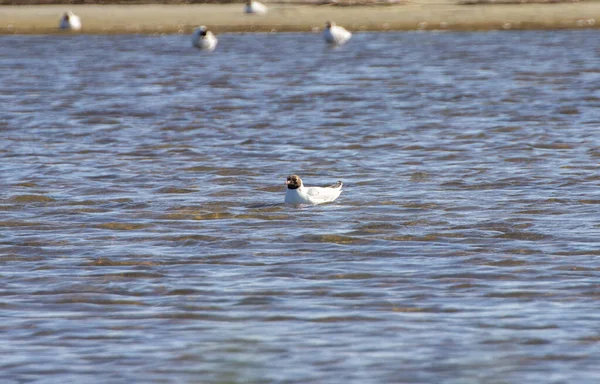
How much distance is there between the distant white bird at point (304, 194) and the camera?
535 inches

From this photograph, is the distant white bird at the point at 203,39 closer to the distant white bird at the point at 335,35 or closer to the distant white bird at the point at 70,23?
the distant white bird at the point at 335,35

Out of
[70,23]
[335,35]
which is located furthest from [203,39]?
[70,23]

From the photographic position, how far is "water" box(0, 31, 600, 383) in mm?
8125

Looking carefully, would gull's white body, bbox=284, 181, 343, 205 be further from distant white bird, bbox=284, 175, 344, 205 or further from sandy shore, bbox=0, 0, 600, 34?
sandy shore, bbox=0, 0, 600, 34

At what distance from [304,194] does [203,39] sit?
82.0ft

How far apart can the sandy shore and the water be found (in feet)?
57.9

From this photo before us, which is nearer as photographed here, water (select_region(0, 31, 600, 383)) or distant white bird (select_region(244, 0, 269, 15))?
water (select_region(0, 31, 600, 383))

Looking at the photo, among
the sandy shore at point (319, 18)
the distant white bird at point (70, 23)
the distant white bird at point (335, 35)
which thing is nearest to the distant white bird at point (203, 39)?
the distant white bird at point (335, 35)

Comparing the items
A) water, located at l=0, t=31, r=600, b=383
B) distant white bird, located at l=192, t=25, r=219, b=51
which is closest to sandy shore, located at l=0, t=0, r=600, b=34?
distant white bird, located at l=192, t=25, r=219, b=51

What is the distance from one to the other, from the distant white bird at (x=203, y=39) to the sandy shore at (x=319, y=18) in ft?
22.7

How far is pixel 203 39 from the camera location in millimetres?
38094

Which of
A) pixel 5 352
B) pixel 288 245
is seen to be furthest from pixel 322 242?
pixel 5 352

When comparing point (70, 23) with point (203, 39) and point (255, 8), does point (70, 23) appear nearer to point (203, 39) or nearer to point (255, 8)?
point (255, 8)

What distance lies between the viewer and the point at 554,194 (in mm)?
14445
